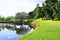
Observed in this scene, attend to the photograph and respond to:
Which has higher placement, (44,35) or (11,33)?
(44,35)

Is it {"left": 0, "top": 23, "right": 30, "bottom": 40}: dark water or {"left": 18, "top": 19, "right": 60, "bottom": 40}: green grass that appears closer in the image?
{"left": 18, "top": 19, "right": 60, "bottom": 40}: green grass

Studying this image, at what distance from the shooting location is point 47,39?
17719 millimetres

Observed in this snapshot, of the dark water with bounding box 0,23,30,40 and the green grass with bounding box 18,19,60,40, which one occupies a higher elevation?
the green grass with bounding box 18,19,60,40

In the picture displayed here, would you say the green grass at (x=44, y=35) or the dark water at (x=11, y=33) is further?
the dark water at (x=11, y=33)

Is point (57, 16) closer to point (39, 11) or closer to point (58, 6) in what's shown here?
point (58, 6)

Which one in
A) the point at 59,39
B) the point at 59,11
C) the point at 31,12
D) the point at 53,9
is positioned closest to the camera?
the point at 59,39

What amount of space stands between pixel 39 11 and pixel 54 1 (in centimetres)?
1532

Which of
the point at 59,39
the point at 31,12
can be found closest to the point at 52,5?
the point at 31,12

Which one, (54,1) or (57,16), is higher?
(54,1)

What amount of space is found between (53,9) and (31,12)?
69.2 m

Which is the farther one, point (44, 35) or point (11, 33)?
point (11, 33)

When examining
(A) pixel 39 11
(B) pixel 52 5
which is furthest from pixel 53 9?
(A) pixel 39 11

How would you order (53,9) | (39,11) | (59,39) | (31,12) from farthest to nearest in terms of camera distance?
(31,12) < (39,11) < (53,9) < (59,39)

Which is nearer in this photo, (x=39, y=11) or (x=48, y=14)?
(x=48, y=14)
